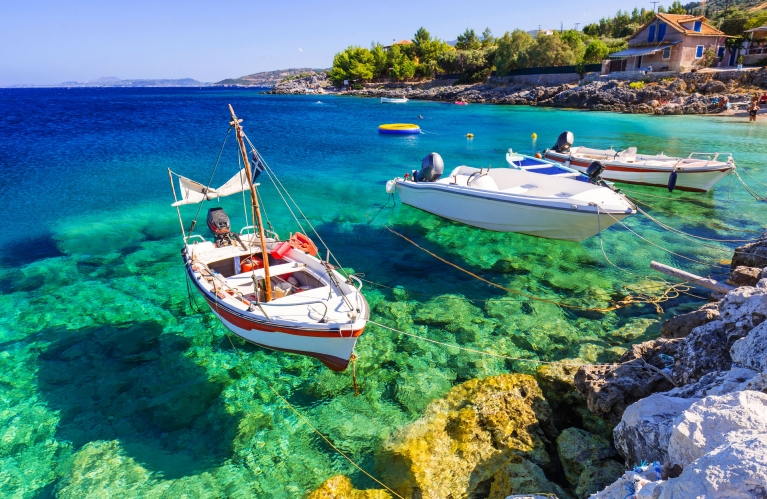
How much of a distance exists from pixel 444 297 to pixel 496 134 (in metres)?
29.9

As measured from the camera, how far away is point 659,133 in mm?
33000

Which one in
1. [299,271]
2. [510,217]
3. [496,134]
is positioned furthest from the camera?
[496,134]

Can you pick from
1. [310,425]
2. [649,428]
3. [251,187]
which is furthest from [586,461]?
[251,187]

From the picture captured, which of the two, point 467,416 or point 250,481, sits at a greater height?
point 467,416

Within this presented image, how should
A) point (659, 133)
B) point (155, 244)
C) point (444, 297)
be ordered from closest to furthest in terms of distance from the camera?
point (444, 297)
point (155, 244)
point (659, 133)

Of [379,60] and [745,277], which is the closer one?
[745,277]

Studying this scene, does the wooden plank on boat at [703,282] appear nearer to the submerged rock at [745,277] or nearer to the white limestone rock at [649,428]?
the submerged rock at [745,277]

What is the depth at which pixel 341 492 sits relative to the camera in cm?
599

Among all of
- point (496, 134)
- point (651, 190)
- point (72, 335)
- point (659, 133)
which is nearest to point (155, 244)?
point (72, 335)

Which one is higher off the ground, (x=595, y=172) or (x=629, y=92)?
(x=629, y=92)

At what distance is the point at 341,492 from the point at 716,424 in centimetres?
455

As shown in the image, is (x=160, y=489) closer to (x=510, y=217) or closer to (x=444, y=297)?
(x=444, y=297)

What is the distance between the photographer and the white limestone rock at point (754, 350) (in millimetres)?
4344

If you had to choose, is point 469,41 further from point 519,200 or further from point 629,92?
point 519,200
